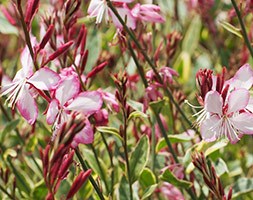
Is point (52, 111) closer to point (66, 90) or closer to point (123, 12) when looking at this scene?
point (66, 90)

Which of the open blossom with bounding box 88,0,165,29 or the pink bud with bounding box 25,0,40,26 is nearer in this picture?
the pink bud with bounding box 25,0,40,26

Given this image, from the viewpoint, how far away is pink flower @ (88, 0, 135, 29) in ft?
4.52

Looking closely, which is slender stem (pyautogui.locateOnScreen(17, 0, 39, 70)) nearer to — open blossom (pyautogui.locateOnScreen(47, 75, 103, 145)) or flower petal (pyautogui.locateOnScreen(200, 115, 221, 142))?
open blossom (pyautogui.locateOnScreen(47, 75, 103, 145))

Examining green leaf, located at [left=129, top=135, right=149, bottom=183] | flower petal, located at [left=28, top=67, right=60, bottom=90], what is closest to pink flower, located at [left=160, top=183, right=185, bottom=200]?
green leaf, located at [left=129, top=135, right=149, bottom=183]

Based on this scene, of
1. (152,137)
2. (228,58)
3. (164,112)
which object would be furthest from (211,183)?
(228,58)

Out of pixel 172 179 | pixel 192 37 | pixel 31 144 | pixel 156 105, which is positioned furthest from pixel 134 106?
pixel 192 37

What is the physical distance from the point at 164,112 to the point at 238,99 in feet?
2.36

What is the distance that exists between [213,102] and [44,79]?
0.31m

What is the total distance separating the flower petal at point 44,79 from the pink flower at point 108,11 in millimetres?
321

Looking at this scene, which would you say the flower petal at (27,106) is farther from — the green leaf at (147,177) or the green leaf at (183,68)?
the green leaf at (183,68)

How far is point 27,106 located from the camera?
1130mm

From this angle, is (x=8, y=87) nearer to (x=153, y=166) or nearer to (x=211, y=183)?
(x=211, y=183)

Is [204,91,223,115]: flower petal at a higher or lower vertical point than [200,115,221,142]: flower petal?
higher

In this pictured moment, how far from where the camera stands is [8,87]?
1192 millimetres
